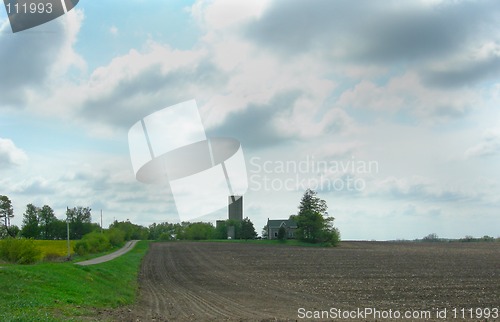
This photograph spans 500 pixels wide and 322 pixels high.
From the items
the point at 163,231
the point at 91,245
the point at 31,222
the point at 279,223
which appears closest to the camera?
the point at 91,245

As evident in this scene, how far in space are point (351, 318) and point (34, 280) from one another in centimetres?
1211

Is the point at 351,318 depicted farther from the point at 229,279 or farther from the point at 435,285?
the point at 229,279

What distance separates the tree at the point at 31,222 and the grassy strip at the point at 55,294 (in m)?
90.4

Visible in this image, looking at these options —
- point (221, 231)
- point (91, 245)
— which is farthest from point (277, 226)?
point (91, 245)

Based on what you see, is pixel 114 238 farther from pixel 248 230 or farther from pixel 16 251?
pixel 16 251

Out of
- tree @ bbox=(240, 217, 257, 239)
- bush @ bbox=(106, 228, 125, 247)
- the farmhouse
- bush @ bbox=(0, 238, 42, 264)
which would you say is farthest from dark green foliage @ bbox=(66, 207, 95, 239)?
bush @ bbox=(0, 238, 42, 264)

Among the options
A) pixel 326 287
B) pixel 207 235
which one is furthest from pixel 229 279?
pixel 207 235

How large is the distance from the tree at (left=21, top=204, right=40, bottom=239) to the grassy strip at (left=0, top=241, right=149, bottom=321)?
90.4 metres

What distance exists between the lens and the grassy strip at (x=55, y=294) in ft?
45.4

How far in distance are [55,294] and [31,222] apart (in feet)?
365

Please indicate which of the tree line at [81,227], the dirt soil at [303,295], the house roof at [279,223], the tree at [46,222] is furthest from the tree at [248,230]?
the dirt soil at [303,295]

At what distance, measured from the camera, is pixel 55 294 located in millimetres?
18000

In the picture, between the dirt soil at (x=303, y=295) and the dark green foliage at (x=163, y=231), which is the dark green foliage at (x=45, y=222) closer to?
the dark green foliage at (x=163, y=231)

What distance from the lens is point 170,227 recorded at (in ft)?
627
